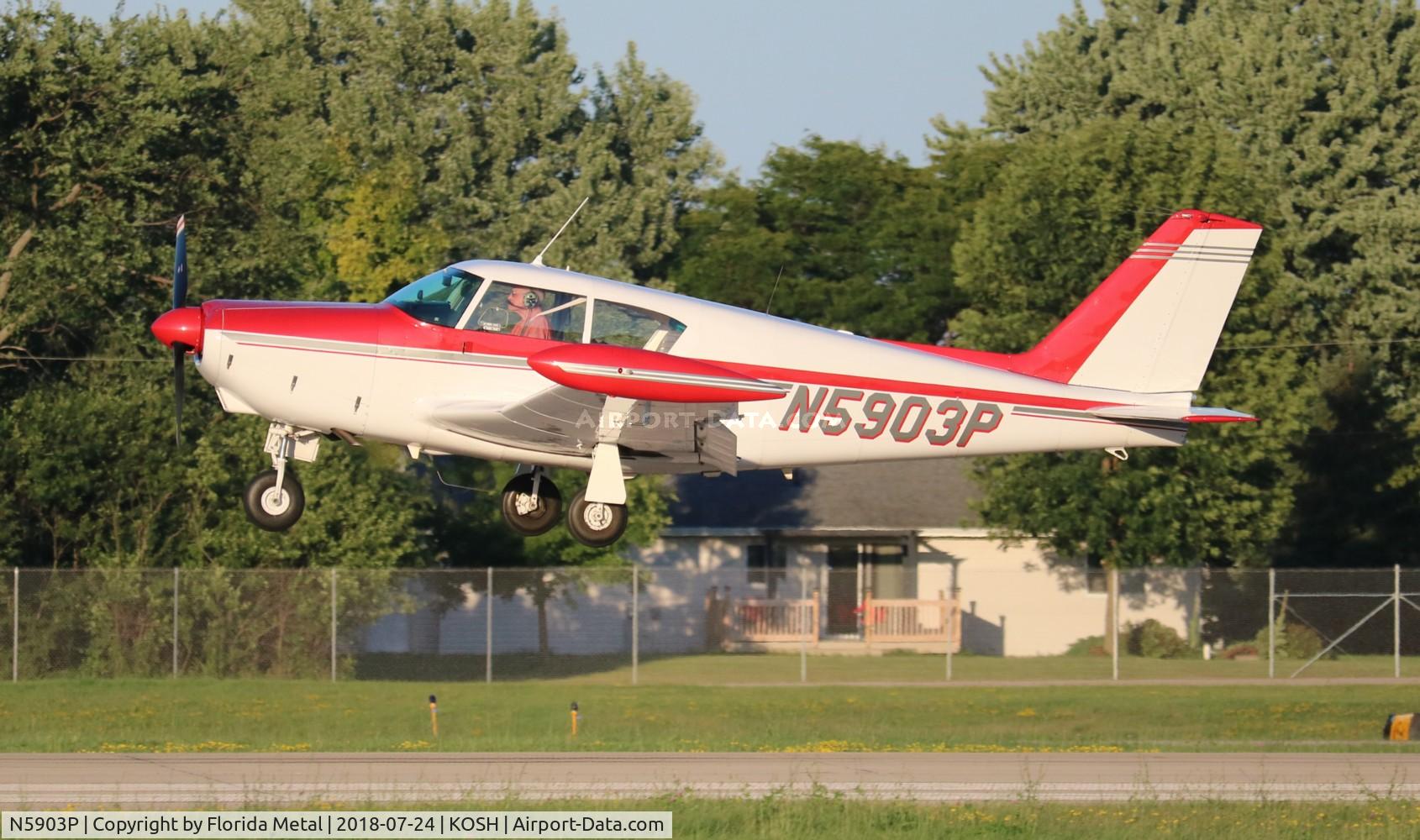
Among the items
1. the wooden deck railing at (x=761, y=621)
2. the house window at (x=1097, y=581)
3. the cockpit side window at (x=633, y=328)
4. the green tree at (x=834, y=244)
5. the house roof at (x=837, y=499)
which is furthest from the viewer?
the green tree at (x=834, y=244)

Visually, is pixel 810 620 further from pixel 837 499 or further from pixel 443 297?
Answer: pixel 443 297

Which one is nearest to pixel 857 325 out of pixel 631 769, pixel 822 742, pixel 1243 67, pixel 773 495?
pixel 773 495

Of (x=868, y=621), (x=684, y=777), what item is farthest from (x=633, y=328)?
(x=868, y=621)

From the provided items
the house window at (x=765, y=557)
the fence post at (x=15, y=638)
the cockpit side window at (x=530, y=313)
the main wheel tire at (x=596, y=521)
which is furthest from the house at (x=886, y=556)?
the cockpit side window at (x=530, y=313)

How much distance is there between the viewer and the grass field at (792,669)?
31484mm

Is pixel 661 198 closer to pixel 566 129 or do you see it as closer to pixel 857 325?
pixel 566 129

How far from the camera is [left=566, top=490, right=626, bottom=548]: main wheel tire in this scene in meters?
16.5

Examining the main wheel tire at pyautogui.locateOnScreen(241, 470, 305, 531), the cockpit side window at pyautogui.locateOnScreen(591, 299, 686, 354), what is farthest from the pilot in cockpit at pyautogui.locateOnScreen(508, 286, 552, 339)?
the main wheel tire at pyautogui.locateOnScreen(241, 470, 305, 531)

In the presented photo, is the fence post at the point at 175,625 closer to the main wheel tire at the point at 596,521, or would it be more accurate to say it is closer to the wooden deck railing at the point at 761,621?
the wooden deck railing at the point at 761,621

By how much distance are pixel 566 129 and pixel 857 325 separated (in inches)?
608

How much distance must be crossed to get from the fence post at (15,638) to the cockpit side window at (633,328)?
56.9 ft

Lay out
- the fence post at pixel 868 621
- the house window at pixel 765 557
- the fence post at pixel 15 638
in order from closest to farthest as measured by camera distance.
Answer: the fence post at pixel 15 638 → the fence post at pixel 868 621 → the house window at pixel 765 557

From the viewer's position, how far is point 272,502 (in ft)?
54.3

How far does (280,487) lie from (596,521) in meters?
2.80
